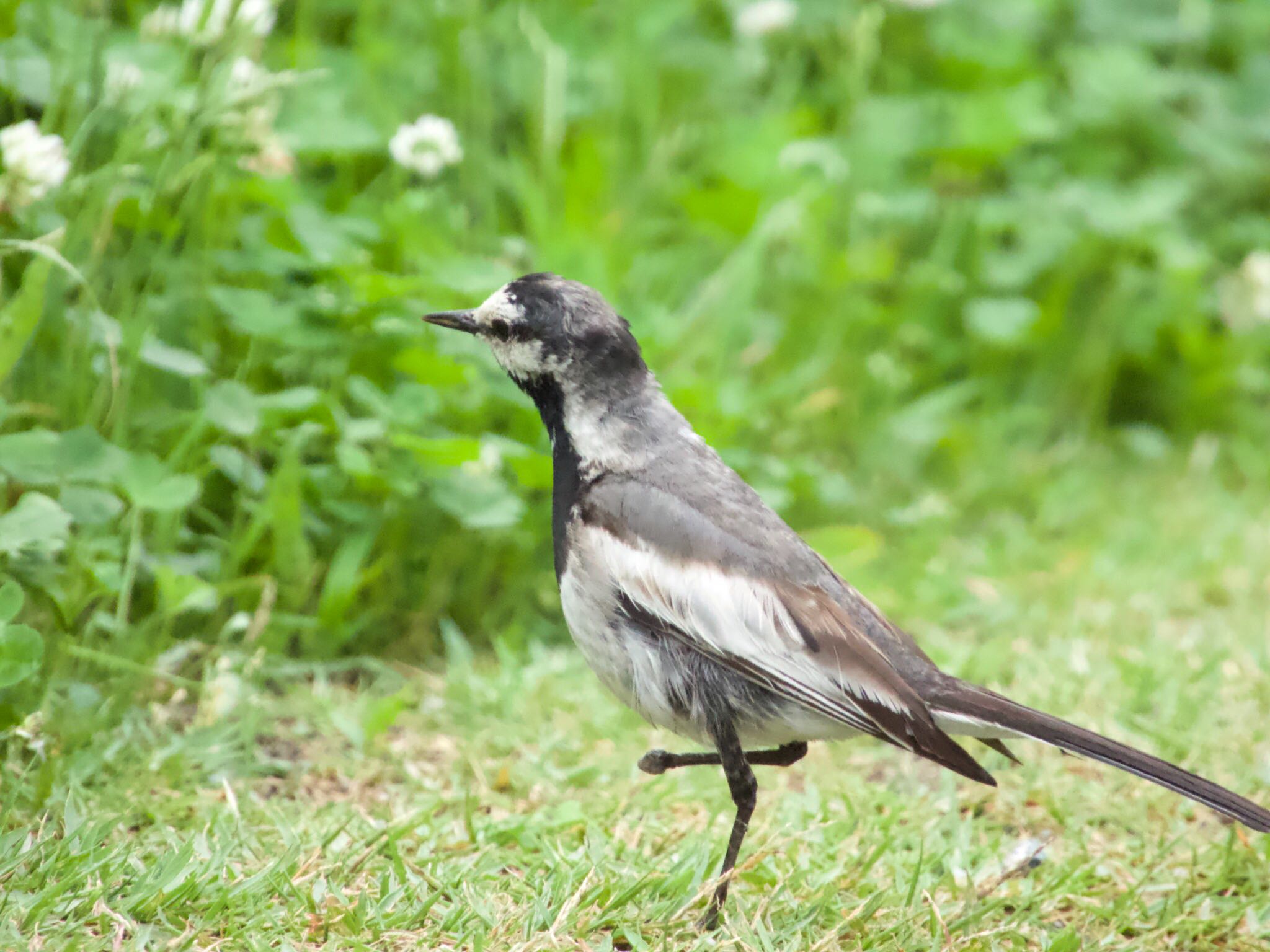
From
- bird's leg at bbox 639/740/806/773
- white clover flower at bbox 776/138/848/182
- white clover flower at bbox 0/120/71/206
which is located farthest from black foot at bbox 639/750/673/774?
white clover flower at bbox 776/138/848/182

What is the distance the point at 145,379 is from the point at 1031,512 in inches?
134

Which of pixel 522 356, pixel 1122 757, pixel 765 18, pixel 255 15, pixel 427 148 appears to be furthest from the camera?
pixel 765 18

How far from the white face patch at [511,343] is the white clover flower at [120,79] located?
1240 millimetres

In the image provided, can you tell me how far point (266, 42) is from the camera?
15.8 ft

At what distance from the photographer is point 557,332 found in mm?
2990

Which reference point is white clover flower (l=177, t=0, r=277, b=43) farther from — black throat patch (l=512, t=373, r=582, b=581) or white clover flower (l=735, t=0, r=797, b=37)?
white clover flower (l=735, t=0, r=797, b=37)

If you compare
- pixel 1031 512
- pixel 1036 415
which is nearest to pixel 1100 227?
pixel 1036 415

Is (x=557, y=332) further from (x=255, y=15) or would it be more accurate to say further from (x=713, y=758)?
(x=255, y=15)

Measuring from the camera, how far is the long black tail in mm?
2506

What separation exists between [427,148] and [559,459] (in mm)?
1681

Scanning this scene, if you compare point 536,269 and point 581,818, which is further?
point 536,269

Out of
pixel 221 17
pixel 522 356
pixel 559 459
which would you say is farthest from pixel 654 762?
pixel 221 17

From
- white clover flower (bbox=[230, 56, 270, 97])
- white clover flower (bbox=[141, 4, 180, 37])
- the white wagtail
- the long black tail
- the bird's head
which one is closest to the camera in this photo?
the long black tail

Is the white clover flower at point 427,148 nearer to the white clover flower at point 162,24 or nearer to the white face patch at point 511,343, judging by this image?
the white clover flower at point 162,24
